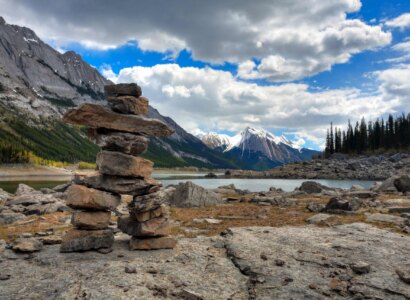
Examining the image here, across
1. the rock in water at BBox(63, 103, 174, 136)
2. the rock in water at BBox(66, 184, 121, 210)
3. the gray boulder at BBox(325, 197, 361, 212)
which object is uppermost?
the rock in water at BBox(63, 103, 174, 136)

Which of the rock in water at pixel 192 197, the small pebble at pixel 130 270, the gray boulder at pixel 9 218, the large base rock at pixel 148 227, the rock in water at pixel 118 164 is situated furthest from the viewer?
the rock in water at pixel 192 197

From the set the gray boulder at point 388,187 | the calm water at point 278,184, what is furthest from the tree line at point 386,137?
the gray boulder at point 388,187

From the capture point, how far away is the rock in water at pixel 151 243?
17.9m

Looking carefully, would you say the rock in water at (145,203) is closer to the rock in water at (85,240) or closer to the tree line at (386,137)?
A: the rock in water at (85,240)

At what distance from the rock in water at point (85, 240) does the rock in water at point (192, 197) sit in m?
20.3

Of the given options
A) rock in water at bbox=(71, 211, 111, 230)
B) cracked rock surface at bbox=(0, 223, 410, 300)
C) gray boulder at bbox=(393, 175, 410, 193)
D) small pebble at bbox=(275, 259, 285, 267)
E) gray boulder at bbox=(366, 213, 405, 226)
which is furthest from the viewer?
gray boulder at bbox=(393, 175, 410, 193)

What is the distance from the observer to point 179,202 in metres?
38.4

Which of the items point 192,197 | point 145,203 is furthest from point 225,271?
point 192,197

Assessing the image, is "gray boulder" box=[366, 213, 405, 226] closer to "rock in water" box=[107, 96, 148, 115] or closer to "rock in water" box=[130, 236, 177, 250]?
"rock in water" box=[130, 236, 177, 250]

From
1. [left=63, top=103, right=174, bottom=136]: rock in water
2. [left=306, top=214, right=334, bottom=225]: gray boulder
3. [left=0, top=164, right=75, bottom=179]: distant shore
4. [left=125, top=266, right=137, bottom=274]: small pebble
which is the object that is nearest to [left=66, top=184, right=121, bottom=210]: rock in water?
[left=63, top=103, right=174, bottom=136]: rock in water

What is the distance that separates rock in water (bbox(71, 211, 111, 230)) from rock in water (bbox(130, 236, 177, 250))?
67.9 inches

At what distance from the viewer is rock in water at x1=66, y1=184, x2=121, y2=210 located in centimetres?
1736

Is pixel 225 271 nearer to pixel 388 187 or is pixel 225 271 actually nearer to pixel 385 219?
pixel 385 219

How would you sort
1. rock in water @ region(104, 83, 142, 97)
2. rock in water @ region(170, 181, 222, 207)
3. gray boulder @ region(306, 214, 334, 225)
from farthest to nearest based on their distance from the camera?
rock in water @ region(170, 181, 222, 207), gray boulder @ region(306, 214, 334, 225), rock in water @ region(104, 83, 142, 97)
